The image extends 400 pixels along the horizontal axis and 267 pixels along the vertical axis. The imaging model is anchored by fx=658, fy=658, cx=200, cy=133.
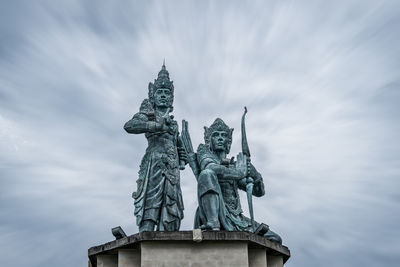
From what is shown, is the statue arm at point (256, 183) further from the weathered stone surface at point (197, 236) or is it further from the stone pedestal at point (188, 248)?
the weathered stone surface at point (197, 236)

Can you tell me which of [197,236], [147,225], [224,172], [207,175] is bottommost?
[197,236]

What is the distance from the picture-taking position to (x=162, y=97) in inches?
560

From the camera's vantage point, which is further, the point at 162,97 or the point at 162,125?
the point at 162,97

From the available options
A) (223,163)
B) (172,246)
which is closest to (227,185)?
(223,163)

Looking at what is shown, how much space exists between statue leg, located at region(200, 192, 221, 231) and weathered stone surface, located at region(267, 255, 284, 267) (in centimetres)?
118

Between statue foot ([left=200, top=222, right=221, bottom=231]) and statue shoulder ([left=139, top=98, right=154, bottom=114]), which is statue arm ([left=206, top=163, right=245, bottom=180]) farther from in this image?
statue shoulder ([left=139, top=98, right=154, bottom=114])

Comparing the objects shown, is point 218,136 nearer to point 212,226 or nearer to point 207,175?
point 207,175

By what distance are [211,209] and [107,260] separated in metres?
2.12

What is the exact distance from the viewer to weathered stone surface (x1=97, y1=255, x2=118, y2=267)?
39.5 ft

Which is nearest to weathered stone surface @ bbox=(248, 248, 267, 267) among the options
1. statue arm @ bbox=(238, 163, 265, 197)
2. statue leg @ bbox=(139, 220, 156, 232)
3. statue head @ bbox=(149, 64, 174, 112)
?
statue arm @ bbox=(238, 163, 265, 197)

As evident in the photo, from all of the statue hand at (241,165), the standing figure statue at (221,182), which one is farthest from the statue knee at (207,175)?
the statue hand at (241,165)

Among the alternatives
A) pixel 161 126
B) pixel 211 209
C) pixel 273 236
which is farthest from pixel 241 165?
pixel 161 126

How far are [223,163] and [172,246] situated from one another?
90.5 inches

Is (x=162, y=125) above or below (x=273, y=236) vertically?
above
